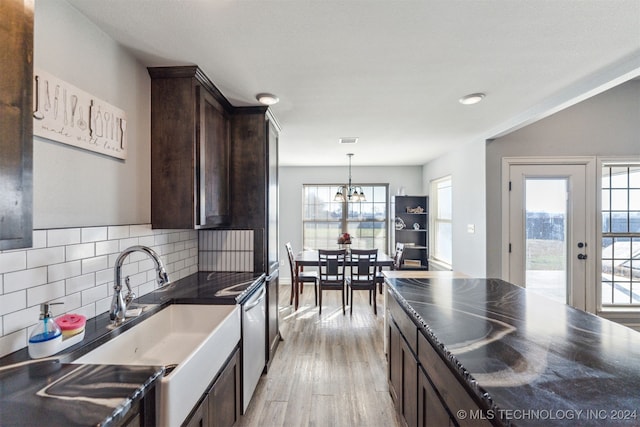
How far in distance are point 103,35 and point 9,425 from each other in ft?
5.60

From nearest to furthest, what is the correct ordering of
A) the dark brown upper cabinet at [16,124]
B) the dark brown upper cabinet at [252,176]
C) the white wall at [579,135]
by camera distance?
1. the dark brown upper cabinet at [16,124]
2. the dark brown upper cabinet at [252,176]
3. the white wall at [579,135]

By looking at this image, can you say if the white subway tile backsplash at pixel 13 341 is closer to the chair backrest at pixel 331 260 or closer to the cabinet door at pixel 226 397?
the cabinet door at pixel 226 397

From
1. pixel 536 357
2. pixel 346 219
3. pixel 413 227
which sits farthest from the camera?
pixel 346 219

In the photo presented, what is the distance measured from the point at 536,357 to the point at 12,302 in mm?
1891

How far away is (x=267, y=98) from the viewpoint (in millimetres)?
2291

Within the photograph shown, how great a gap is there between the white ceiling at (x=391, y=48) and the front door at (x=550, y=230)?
1065 mm

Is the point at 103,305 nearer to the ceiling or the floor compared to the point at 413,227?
nearer to the floor

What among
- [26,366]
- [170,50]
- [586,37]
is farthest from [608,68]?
[26,366]

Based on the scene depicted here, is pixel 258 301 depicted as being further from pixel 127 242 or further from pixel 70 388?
pixel 70 388

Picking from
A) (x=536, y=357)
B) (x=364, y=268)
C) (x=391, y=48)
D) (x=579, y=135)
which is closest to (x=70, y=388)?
(x=536, y=357)

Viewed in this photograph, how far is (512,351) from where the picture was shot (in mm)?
1049

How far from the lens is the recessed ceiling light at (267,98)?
2.25 m

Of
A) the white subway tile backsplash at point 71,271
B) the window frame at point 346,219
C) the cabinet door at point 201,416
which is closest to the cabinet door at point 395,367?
the cabinet door at point 201,416

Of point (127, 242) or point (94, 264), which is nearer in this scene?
point (94, 264)
